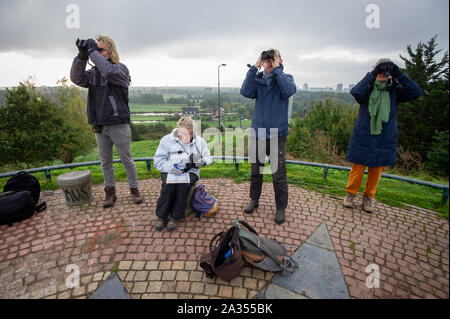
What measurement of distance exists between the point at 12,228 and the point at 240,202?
322 centimetres

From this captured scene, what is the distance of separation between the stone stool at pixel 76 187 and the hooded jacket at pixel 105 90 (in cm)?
95

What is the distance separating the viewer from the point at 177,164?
3088 millimetres

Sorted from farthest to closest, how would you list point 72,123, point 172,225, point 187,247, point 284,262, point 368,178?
point 72,123
point 368,178
point 172,225
point 187,247
point 284,262

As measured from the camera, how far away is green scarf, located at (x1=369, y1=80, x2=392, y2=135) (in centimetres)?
289

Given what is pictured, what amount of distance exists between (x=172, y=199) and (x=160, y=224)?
1.18 ft

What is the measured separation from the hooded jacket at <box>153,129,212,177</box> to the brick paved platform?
0.83m

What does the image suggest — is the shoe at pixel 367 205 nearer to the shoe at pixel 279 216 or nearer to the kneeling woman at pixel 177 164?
the shoe at pixel 279 216

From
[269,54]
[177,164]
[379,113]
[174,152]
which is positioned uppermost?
[269,54]

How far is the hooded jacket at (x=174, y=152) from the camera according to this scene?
10.1 feet

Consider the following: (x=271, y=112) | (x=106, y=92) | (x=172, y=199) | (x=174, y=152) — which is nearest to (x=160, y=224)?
(x=172, y=199)

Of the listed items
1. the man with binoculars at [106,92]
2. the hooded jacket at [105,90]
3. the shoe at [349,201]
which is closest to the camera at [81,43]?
the man with binoculars at [106,92]

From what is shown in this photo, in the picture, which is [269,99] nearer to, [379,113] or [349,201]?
[379,113]

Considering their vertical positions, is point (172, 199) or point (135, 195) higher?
point (172, 199)
